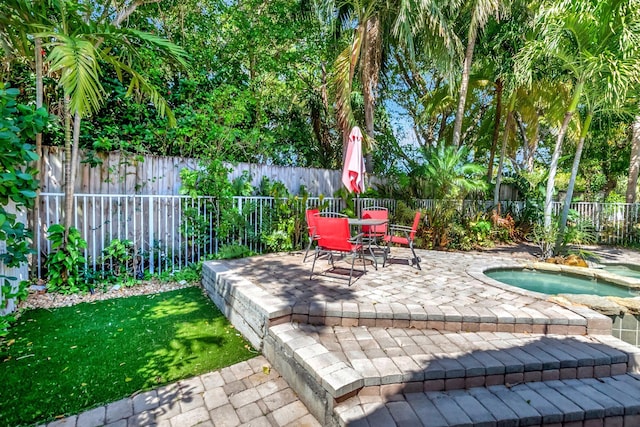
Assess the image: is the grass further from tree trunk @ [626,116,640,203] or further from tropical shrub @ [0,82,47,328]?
tree trunk @ [626,116,640,203]

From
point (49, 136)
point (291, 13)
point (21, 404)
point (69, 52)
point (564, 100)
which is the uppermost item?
point (291, 13)

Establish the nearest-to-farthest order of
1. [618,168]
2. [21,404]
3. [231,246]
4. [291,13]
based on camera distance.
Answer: [21,404]
[231,246]
[291,13]
[618,168]

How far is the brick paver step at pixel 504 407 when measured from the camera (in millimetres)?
2041

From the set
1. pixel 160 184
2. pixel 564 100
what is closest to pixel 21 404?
pixel 160 184

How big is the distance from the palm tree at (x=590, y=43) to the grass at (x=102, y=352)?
7965 millimetres

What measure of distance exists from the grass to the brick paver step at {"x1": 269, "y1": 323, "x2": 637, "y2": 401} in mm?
900

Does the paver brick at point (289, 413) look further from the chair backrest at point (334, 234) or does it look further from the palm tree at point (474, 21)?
the palm tree at point (474, 21)

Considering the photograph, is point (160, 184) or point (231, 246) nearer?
point (231, 246)

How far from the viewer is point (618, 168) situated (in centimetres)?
1348

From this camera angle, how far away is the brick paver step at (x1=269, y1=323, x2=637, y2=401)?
7.60 ft

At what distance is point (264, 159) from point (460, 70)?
22.2 feet

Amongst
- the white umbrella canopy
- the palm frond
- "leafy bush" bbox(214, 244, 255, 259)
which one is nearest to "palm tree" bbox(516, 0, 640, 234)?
the white umbrella canopy

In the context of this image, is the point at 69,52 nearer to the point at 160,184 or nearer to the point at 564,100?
the point at 160,184

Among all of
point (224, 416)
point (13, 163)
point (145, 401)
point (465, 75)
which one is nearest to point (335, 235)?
point (224, 416)
